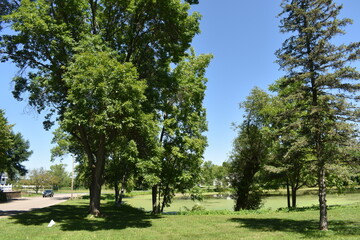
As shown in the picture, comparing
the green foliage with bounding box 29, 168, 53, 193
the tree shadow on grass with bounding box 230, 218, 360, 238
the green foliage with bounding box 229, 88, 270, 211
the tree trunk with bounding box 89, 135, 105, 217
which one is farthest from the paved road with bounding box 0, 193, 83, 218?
the green foliage with bounding box 29, 168, 53, 193

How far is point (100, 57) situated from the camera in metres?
14.4

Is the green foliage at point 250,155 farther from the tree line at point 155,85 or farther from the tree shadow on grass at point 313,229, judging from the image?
the tree shadow on grass at point 313,229

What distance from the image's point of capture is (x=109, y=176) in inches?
1135

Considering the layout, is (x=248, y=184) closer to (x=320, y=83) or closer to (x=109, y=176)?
(x=109, y=176)

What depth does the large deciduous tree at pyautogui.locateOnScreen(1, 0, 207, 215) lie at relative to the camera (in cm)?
1379

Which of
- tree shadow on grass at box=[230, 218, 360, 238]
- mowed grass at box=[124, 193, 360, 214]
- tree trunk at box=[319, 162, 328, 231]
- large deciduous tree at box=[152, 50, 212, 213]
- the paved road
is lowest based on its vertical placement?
mowed grass at box=[124, 193, 360, 214]

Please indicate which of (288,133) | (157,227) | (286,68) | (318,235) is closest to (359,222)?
(318,235)

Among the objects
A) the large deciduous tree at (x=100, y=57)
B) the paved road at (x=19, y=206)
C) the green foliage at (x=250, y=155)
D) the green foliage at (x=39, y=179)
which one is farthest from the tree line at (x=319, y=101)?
the green foliage at (x=39, y=179)

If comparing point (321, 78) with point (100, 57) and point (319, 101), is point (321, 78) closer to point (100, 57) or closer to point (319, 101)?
point (319, 101)

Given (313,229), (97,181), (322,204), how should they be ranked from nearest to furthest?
(322,204)
(313,229)
(97,181)

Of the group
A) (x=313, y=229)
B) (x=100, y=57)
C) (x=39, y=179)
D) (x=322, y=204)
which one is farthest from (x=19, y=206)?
(x=39, y=179)

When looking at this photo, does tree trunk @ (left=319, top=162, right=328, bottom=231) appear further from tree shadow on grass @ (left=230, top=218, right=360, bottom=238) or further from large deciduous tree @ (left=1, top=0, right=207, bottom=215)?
large deciduous tree @ (left=1, top=0, right=207, bottom=215)

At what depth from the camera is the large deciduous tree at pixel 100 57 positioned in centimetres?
1379

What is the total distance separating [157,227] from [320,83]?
33.4 feet
